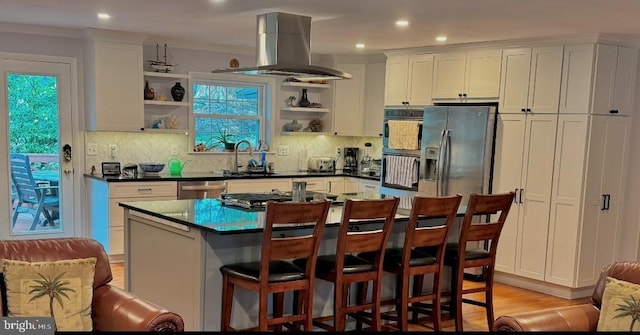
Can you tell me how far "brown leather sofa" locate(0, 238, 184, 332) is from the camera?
2.74m

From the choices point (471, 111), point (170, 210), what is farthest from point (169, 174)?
point (471, 111)

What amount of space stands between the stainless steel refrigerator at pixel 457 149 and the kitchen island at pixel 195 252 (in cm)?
190

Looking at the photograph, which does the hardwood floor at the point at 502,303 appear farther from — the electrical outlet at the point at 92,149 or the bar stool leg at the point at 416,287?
the electrical outlet at the point at 92,149

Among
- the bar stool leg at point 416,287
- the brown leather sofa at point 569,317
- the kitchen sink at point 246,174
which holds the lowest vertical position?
the bar stool leg at point 416,287

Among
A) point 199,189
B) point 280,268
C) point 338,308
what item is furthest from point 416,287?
point 199,189

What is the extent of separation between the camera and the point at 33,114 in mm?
6059

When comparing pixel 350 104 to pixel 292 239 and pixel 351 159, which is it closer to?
pixel 351 159

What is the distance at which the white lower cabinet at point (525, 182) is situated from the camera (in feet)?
18.2

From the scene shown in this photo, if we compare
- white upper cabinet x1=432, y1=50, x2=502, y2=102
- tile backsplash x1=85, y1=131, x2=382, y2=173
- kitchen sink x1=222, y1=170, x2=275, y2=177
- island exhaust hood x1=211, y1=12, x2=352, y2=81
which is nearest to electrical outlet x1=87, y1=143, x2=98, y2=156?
tile backsplash x1=85, y1=131, x2=382, y2=173

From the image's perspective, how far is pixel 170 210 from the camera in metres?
3.96

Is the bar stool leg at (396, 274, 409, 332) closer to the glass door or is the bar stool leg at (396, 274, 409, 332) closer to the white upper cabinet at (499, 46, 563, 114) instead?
the white upper cabinet at (499, 46, 563, 114)

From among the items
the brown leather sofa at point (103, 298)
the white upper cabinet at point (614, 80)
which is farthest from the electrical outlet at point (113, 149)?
the white upper cabinet at point (614, 80)

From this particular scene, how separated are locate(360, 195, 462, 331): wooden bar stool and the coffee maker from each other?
3.88 meters

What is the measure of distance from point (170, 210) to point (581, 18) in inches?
129
